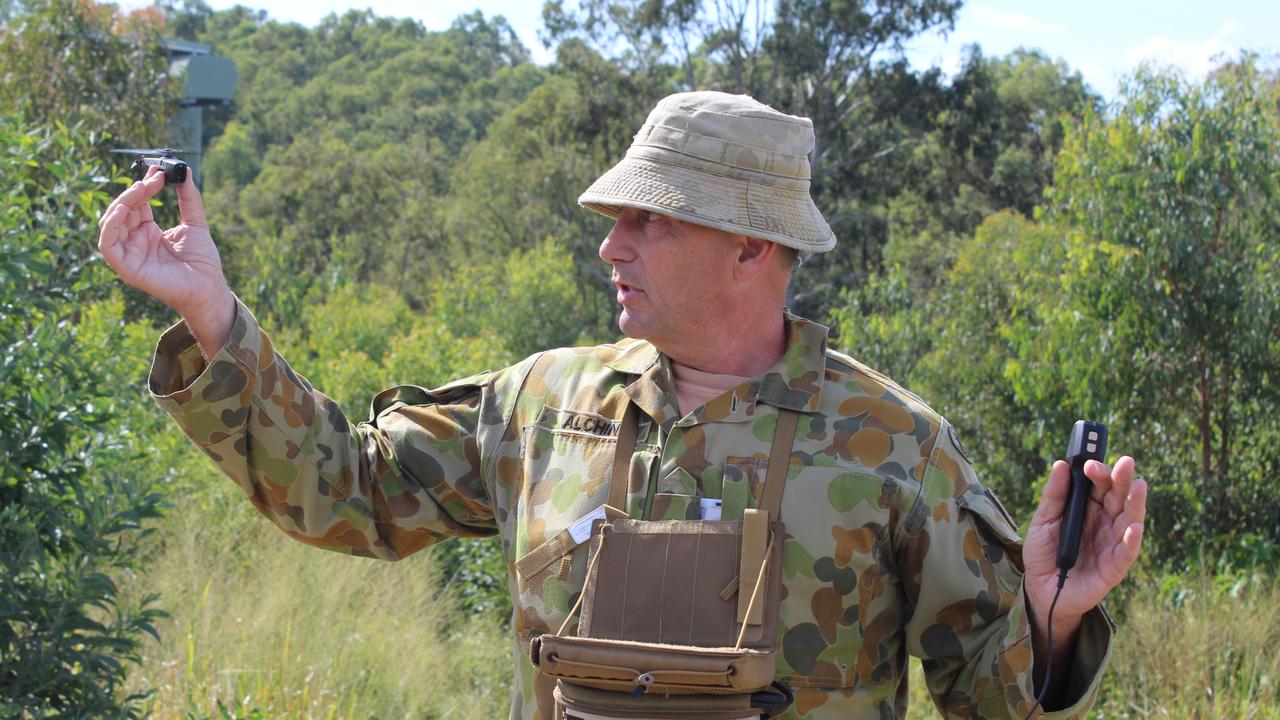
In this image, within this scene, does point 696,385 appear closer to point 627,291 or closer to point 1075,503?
point 627,291

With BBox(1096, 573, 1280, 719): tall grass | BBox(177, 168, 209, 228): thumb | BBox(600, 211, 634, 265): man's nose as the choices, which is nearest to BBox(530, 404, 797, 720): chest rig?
BBox(600, 211, 634, 265): man's nose

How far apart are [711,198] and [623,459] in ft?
1.49

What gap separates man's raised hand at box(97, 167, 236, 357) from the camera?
2.04m

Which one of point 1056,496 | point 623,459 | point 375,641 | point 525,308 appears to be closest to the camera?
point 1056,496

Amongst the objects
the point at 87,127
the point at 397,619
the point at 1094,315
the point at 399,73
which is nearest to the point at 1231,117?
the point at 1094,315

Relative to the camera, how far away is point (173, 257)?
211 cm

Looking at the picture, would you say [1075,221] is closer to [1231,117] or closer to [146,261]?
[1231,117]

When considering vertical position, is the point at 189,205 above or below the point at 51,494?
above

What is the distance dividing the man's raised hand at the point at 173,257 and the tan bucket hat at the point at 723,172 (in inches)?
23.8

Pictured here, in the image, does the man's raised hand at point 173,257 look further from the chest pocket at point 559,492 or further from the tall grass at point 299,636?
the tall grass at point 299,636

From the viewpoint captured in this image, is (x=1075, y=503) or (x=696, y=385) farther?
(x=696, y=385)

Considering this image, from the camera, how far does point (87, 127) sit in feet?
47.6

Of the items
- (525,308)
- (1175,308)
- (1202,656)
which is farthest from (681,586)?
(525,308)

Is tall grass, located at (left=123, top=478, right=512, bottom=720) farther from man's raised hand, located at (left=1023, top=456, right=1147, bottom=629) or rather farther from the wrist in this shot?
man's raised hand, located at (left=1023, top=456, right=1147, bottom=629)
